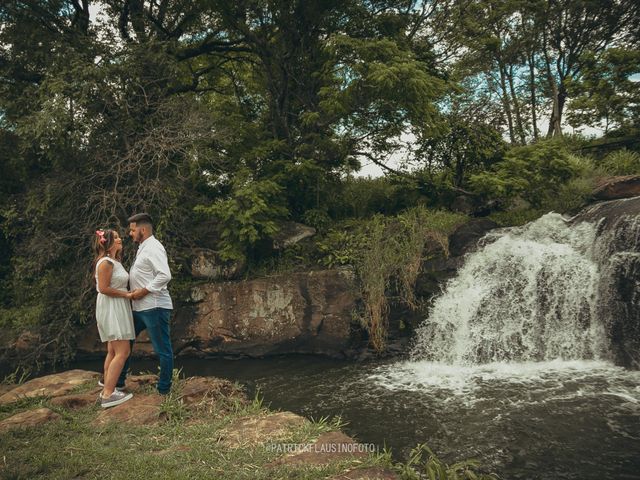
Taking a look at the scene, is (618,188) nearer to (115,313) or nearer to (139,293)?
(139,293)

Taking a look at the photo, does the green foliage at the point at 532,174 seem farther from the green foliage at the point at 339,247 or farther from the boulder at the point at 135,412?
the boulder at the point at 135,412

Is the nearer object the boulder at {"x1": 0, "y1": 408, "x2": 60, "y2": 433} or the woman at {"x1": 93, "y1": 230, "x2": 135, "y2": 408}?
the boulder at {"x1": 0, "y1": 408, "x2": 60, "y2": 433}

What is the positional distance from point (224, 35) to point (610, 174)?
12339 mm

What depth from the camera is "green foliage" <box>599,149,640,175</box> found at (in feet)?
40.5

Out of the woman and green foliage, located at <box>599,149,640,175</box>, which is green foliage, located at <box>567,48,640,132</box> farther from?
the woman

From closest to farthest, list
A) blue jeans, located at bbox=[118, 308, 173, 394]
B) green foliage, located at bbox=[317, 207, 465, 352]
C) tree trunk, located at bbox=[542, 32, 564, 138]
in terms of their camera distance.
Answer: blue jeans, located at bbox=[118, 308, 173, 394] → green foliage, located at bbox=[317, 207, 465, 352] → tree trunk, located at bbox=[542, 32, 564, 138]

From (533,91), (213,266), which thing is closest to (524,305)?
(213,266)

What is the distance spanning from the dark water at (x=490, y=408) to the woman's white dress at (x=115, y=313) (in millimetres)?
2992

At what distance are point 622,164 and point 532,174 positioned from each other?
11.2 ft

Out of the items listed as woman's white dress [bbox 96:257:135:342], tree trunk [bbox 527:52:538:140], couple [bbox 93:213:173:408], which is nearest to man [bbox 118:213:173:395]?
couple [bbox 93:213:173:408]

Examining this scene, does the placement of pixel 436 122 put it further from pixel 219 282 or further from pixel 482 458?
pixel 482 458

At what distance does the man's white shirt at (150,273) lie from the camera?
4.75m

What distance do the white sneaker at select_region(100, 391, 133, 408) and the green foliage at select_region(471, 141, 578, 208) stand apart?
371 inches

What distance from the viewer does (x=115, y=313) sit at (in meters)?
4.87
